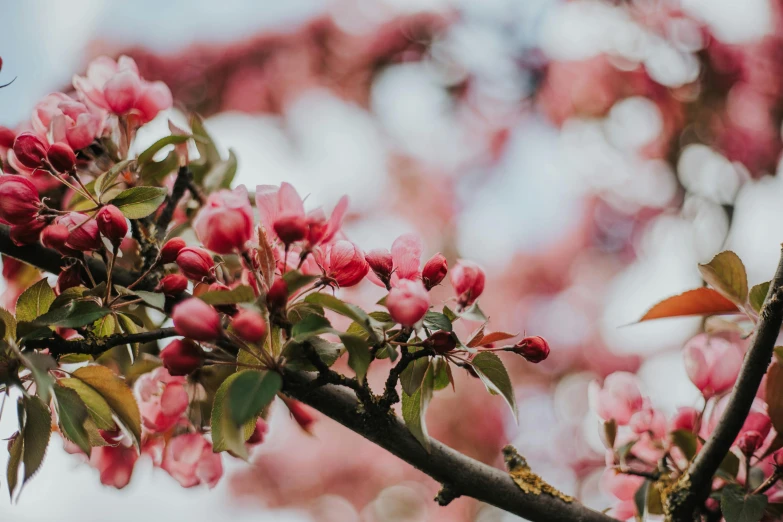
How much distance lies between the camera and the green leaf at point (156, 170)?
2.37 ft

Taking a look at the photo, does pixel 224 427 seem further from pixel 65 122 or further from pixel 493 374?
pixel 65 122

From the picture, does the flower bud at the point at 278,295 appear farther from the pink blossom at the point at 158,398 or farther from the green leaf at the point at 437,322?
the pink blossom at the point at 158,398

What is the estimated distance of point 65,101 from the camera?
0.67 m

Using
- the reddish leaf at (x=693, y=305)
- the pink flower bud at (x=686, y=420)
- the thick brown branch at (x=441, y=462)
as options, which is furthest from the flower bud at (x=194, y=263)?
the pink flower bud at (x=686, y=420)

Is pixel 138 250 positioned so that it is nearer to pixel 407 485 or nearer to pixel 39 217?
pixel 39 217

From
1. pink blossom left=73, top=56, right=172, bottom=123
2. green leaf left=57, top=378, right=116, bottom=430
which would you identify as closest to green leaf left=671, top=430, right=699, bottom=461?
green leaf left=57, top=378, right=116, bottom=430

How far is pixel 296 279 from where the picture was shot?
475mm

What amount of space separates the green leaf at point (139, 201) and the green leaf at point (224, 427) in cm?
18

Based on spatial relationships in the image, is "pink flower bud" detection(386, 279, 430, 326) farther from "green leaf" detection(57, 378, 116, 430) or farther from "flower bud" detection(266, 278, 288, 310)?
"green leaf" detection(57, 378, 116, 430)

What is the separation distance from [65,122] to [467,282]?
40 centimetres

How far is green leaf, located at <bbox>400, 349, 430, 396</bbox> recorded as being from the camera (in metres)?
0.56

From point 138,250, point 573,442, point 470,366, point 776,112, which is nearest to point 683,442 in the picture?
point 470,366

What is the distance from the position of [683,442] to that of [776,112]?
→ 236cm

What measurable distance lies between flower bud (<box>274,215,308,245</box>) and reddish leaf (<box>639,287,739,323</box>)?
15.4 inches
